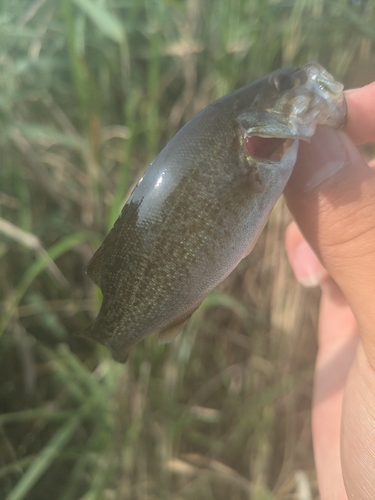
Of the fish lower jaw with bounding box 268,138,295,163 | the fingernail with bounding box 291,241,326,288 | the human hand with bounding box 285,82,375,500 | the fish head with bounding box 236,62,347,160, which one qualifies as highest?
the fish head with bounding box 236,62,347,160

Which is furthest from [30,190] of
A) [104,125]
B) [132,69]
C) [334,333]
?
[334,333]

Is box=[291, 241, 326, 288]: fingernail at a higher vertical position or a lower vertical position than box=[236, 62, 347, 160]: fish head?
lower

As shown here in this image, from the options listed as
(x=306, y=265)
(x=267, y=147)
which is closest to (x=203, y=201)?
(x=267, y=147)

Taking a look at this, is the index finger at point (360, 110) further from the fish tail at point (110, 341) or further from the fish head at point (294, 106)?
the fish tail at point (110, 341)

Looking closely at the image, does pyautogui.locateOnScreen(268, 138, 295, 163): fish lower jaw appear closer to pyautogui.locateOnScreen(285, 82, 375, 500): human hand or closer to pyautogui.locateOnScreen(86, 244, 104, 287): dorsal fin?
pyautogui.locateOnScreen(285, 82, 375, 500): human hand

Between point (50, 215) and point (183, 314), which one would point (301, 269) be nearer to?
point (183, 314)

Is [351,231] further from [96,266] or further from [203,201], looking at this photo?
[96,266]

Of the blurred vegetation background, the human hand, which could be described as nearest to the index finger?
the human hand
